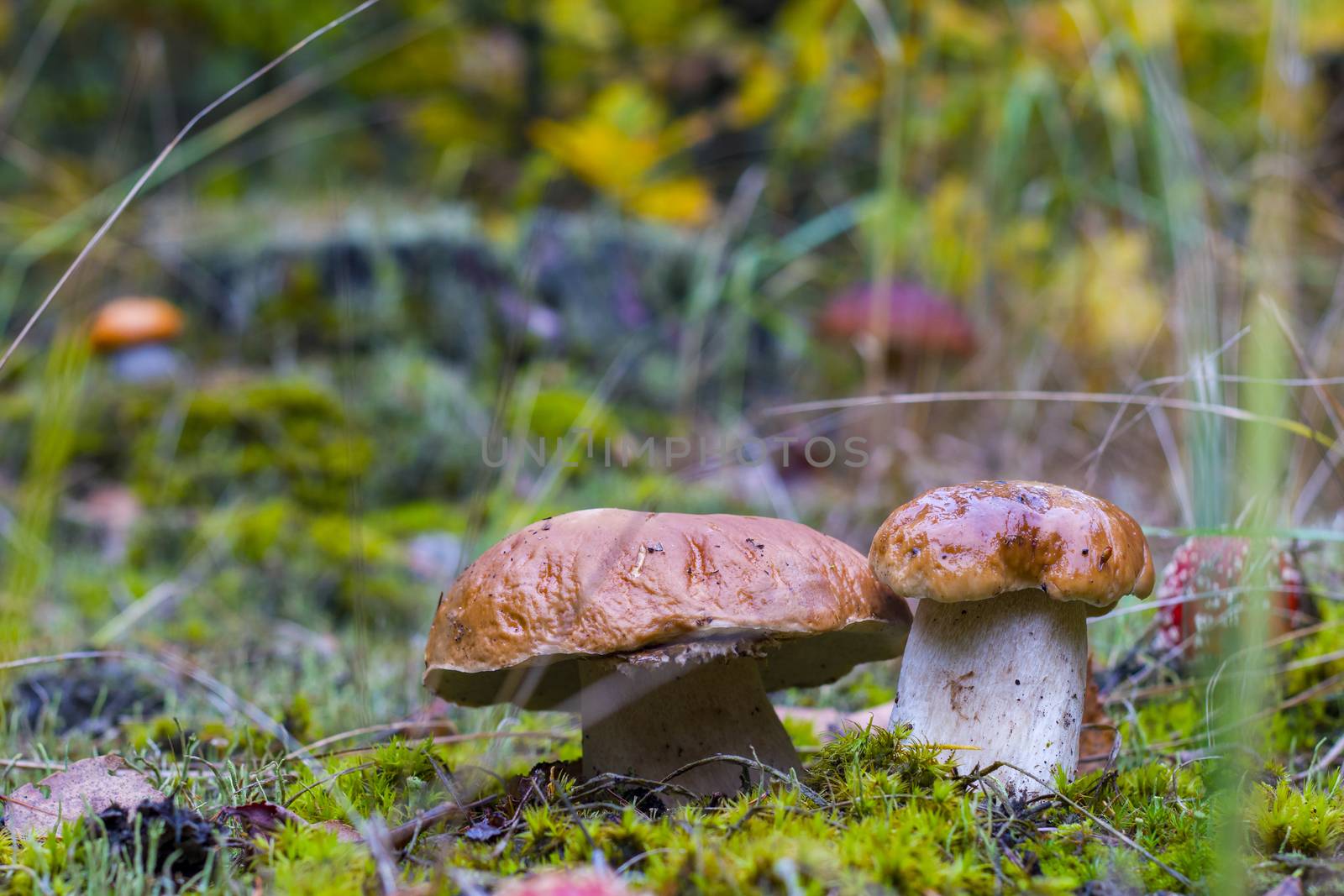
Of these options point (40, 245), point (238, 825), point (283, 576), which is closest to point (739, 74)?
point (283, 576)

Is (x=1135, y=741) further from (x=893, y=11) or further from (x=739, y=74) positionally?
(x=739, y=74)

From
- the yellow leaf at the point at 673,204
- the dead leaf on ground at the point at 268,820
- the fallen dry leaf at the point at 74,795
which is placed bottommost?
the fallen dry leaf at the point at 74,795

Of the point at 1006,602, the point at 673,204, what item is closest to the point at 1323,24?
the point at 673,204

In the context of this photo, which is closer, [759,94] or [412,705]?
[412,705]

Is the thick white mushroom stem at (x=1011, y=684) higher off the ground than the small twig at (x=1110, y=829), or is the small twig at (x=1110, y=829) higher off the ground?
the thick white mushroom stem at (x=1011, y=684)

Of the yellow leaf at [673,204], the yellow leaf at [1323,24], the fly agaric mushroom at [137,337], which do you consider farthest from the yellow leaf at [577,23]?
the yellow leaf at [1323,24]

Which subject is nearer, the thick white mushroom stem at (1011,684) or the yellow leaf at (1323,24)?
the thick white mushroom stem at (1011,684)

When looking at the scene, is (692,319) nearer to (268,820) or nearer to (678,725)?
(678,725)

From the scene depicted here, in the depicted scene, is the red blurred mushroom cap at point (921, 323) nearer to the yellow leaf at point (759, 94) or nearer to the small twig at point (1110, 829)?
the yellow leaf at point (759, 94)
